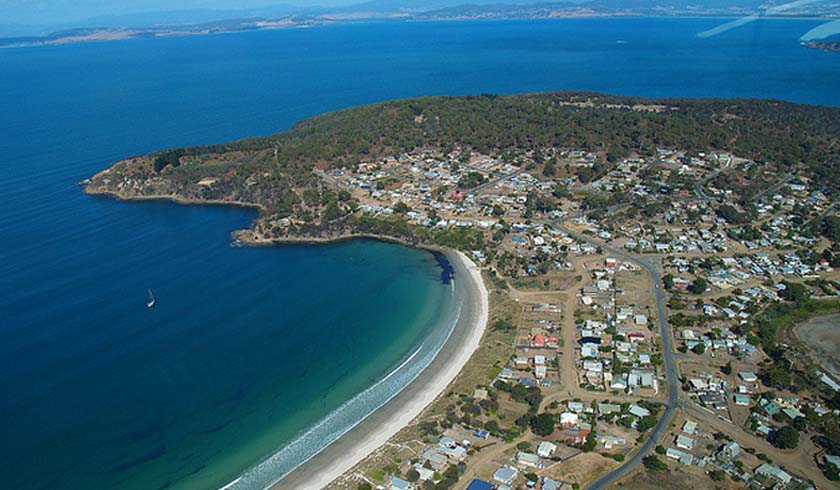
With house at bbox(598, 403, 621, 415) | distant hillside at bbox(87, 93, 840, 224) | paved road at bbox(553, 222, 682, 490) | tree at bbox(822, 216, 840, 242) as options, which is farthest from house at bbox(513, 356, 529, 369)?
tree at bbox(822, 216, 840, 242)

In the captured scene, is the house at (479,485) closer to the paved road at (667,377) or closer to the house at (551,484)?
the house at (551,484)

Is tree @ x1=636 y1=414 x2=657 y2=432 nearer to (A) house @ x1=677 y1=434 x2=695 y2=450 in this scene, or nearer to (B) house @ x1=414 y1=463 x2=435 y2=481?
(A) house @ x1=677 y1=434 x2=695 y2=450

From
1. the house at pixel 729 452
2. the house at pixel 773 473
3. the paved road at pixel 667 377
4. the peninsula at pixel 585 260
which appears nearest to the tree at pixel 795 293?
the peninsula at pixel 585 260

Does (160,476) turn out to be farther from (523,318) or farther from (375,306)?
(523,318)

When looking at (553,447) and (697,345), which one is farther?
(697,345)

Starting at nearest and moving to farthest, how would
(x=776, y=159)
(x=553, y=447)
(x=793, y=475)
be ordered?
(x=793, y=475) → (x=553, y=447) → (x=776, y=159)

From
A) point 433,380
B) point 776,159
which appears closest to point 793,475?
point 433,380

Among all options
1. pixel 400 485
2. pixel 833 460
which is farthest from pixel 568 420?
pixel 833 460

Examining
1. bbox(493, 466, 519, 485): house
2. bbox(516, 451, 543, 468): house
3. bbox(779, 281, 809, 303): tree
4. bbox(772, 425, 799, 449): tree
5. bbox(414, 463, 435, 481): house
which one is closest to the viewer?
bbox(493, 466, 519, 485): house
